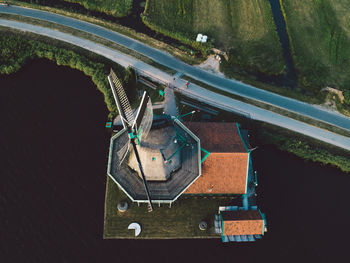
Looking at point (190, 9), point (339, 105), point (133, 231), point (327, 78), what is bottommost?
point (133, 231)

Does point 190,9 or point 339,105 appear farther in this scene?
point 190,9

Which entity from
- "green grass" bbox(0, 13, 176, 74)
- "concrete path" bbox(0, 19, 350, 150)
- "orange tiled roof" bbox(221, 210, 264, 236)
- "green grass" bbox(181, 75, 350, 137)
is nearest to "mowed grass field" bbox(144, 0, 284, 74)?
"green grass" bbox(181, 75, 350, 137)

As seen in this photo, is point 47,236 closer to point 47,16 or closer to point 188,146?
point 188,146

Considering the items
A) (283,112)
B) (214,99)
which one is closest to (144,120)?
(214,99)

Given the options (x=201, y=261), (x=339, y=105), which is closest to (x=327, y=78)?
(x=339, y=105)

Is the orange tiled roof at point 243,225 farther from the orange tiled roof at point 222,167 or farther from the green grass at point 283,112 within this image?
the green grass at point 283,112

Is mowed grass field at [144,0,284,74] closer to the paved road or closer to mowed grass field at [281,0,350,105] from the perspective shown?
mowed grass field at [281,0,350,105]

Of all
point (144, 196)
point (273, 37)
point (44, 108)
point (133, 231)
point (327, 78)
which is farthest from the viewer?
point (273, 37)
